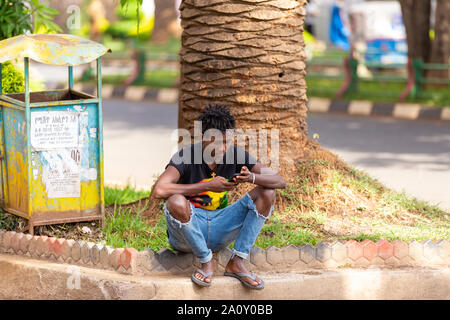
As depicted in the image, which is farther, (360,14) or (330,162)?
(360,14)

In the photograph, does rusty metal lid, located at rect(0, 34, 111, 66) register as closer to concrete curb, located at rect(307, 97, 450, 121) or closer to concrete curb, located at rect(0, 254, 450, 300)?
concrete curb, located at rect(0, 254, 450, 300)

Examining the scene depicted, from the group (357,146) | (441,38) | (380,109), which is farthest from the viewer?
(441,38)

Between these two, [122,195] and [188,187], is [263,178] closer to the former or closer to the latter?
[188,187]

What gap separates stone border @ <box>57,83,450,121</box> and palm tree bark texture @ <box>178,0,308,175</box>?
6.72 metres

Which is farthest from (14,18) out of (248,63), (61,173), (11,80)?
(248,63)

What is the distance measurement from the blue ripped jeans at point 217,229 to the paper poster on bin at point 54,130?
1083mm

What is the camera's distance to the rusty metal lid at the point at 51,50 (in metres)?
4.91

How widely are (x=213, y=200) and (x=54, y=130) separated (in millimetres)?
1218

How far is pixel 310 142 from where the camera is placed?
6.14m

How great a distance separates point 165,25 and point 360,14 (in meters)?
5.95

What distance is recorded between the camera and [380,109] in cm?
1275

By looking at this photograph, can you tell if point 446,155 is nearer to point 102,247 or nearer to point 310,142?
point 310,142

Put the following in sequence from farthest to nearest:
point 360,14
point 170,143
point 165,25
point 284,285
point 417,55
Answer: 1. point 165,25
2. point 360,14
3. point 417,55
4. point 170,143
5. point 284,285
